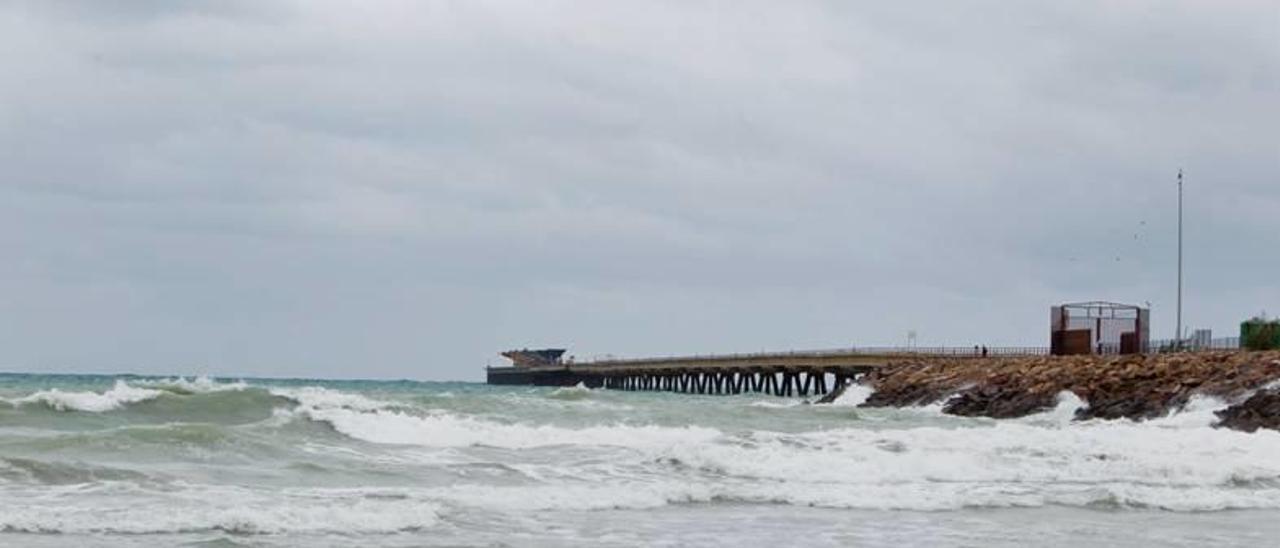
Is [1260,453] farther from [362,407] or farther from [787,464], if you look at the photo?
[362,407]

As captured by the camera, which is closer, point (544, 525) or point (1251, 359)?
point (544, 525)

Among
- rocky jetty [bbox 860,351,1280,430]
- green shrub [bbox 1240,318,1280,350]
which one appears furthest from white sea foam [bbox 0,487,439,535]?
green shrub [bbox 1240,318,1280,350]

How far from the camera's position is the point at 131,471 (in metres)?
19.8

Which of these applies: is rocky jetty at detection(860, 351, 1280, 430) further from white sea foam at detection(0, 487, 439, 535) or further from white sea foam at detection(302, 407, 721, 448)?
white sea foam at detection(0, 487, 439, 535)

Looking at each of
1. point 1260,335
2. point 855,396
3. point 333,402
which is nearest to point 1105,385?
→ point 1260,335

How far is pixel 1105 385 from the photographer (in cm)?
4197

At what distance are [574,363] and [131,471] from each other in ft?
327

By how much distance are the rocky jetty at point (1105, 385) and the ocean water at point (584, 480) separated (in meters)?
2.36

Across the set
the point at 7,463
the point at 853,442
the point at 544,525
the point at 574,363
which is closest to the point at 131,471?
the point at 7,463

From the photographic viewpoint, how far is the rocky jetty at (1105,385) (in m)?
36.5

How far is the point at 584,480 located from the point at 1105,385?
77.0 ft

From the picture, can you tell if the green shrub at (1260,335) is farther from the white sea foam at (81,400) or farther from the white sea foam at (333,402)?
the white sea foam at (81,400)

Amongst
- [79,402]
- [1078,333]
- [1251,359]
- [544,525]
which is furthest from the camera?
[1078,333]

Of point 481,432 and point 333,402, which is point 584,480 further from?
point 333,402
